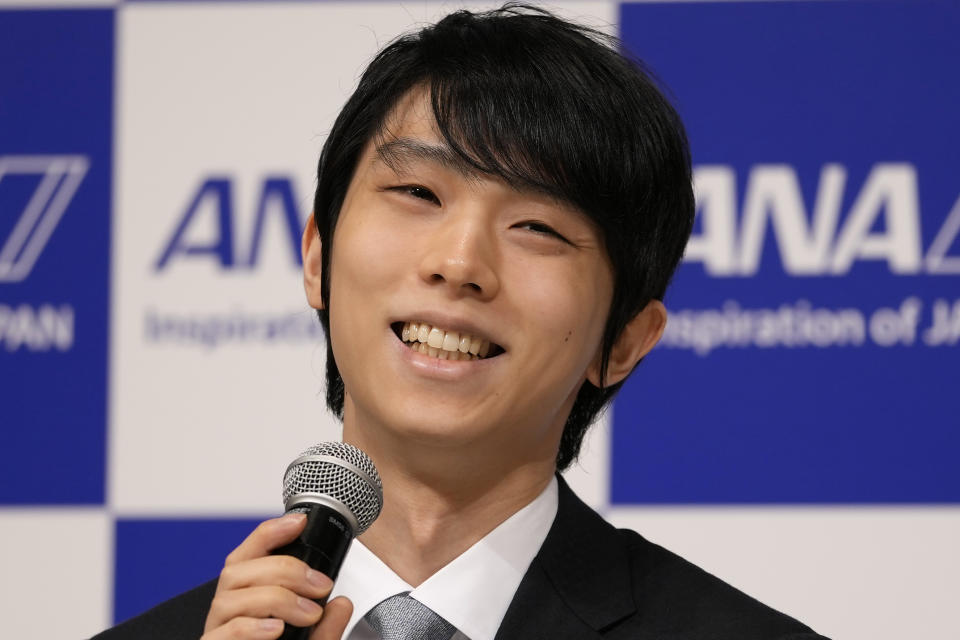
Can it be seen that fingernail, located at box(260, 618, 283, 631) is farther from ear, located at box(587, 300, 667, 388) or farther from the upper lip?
ear, located at box(587, 300, 667, 388)

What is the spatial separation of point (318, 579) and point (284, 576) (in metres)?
0.03

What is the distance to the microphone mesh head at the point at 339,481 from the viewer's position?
133 cm

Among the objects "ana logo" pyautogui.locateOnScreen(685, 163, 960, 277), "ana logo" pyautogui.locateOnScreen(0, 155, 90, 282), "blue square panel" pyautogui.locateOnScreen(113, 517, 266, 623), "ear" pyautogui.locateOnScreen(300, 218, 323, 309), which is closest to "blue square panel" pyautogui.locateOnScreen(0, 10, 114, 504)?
"ana logo" pyautogui.locateOnScreen(0, 155, 90, 282)

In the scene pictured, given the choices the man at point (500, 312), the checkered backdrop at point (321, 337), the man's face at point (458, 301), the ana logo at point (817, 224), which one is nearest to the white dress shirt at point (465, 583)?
the man at point (500, 312)

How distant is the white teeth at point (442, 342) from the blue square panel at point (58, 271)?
59.4 inches

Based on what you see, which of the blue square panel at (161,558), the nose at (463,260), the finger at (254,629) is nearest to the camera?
the finger at (254,629)

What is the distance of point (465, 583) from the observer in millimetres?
1715

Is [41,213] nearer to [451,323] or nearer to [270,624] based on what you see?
[451,323]

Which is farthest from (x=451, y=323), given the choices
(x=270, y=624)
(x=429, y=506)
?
(x=270, y=624)

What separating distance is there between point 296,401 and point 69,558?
25.4 inches

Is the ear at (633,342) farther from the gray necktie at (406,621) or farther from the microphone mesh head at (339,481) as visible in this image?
the microphone mesh head at (339,481)

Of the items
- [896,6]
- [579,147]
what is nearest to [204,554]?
[579,147]

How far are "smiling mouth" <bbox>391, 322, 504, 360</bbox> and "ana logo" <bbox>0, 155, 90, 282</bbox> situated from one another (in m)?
1.61

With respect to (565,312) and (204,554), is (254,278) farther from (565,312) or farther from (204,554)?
(565,312)
